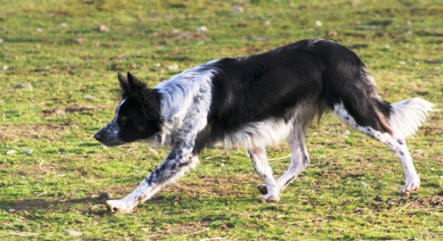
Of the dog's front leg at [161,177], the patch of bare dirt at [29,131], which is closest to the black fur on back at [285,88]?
the dog's front leg at [161,177]

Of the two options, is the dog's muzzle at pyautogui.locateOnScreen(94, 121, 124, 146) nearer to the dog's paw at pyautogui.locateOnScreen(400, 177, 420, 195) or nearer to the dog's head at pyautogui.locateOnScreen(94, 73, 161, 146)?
the dog's head at pyautogui.locateOnScreen(94, 73, 161, 146)

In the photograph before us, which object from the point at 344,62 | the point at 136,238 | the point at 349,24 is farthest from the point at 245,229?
the point at 349,24

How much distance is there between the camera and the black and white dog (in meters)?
6.50

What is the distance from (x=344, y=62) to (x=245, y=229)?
5.54ft

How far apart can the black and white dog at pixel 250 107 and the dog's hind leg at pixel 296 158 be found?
1.4 inches

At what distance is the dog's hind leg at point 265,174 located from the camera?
6672mm

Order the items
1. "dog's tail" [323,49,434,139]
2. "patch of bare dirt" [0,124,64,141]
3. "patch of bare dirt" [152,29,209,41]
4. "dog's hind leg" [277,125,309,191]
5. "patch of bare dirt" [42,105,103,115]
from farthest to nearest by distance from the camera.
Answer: "patch of bare dirt" [152,29,209,41] < "patch of bare dirt" [42,105,103,115] < "patch of bare dirt" [0,124,64,141] < "dog's hind leg" [277,125,309,191] < "dog's tail" [323,49,434,139]

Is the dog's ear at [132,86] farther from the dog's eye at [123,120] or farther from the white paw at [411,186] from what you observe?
the white paw at [411,186]

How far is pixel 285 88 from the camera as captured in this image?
666 centimetres

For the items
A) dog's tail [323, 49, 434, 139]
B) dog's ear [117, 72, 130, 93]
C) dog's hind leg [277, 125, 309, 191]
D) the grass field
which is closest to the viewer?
the grass field

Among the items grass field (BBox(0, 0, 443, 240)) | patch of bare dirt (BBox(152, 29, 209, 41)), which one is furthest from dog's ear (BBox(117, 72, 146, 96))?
patch of bare dirt (BBox(152, 29, 209, 41))

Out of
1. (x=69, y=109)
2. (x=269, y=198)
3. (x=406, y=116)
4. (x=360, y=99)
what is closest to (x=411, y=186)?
(x=406, y=116)

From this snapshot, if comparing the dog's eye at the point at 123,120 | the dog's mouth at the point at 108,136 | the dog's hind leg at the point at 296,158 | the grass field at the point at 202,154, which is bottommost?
the grass field at the point at 202,154

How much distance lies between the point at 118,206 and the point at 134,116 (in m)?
0.72
